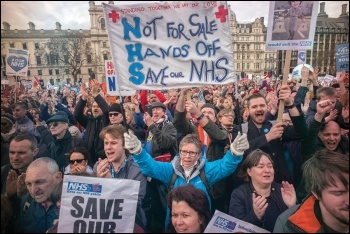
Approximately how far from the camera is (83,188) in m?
2.19

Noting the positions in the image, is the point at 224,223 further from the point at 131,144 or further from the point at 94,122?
the point at 94,122

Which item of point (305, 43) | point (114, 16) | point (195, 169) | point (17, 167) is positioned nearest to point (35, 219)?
point (17, 167)

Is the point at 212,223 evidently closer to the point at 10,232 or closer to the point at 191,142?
the point at 191,142

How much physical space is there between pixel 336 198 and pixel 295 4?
1.76 metres

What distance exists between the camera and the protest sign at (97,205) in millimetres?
2115

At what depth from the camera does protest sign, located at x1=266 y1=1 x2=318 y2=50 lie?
7.98ft

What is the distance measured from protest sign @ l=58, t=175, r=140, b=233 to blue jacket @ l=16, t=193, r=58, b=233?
450 millimetres

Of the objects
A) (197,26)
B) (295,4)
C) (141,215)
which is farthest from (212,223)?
(295,4)

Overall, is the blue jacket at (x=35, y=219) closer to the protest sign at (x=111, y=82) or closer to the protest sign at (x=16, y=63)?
the protest sign at (x=111, y=82)

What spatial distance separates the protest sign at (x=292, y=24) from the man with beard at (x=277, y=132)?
0.45 meters

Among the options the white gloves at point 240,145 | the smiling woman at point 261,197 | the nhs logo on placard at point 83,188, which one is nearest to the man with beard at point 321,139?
the smiling woman at point 261,197

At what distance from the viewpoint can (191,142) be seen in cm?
282

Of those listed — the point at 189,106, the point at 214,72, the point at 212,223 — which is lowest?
the point at 212,223

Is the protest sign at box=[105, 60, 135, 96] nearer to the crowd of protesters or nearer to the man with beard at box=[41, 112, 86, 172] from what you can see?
the man with beard at box=[41, 112, 86, 172]
